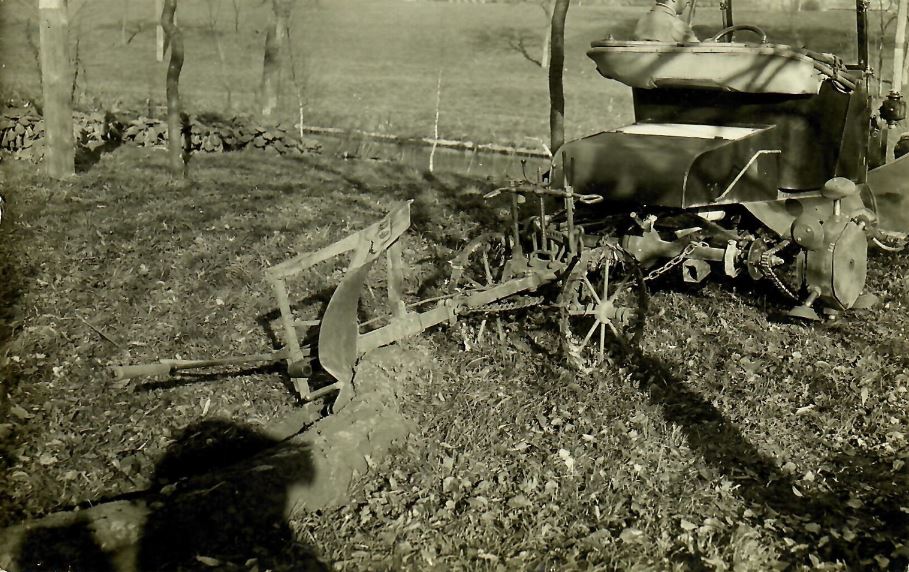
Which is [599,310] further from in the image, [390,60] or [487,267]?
[390,60]

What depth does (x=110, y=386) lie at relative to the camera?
6.70 m

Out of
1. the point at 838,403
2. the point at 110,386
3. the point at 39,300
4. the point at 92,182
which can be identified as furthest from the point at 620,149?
the point at 92,182

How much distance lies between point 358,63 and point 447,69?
11.0ft

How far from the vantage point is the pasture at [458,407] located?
4.93 metres

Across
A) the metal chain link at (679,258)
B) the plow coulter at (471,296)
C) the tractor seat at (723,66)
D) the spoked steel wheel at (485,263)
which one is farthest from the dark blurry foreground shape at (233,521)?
the tractor seat at (723,66)

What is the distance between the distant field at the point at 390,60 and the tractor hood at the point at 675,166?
1276 cm

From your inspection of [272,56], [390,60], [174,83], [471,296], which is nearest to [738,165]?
[471,296]

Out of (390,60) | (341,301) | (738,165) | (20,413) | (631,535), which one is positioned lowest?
(390,60)

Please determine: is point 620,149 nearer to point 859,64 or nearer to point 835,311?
point 835,311

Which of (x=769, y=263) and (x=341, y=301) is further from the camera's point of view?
(x=769, y=263)

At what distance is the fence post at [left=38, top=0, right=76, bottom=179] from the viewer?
11.9 m

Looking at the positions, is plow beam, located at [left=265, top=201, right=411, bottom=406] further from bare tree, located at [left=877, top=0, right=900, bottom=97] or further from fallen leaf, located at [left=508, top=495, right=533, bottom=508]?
bare tree, located at [left=877, top=0, right=900, bottom=97]

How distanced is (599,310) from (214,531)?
11.8 ft

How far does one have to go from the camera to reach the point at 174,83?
12.4 meters
